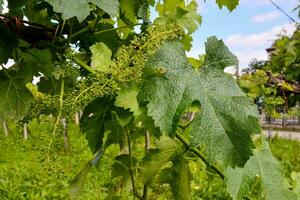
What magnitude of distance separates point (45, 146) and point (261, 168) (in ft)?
1.64

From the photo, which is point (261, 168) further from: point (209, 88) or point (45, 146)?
point (45, 146)

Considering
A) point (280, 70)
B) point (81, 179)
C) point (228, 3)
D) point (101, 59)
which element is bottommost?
point (81, 179)

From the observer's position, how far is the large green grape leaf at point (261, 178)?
1.05 meters

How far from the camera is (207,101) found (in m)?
0.86

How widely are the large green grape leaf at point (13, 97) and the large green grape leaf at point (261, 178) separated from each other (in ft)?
1.47

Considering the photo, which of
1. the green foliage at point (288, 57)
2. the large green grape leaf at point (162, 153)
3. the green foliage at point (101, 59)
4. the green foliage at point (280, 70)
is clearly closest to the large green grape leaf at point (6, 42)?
the green foliage at point (101, 59)

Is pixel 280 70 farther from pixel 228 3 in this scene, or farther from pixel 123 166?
pixel 228 3

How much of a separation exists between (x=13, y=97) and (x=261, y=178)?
57 centimetres

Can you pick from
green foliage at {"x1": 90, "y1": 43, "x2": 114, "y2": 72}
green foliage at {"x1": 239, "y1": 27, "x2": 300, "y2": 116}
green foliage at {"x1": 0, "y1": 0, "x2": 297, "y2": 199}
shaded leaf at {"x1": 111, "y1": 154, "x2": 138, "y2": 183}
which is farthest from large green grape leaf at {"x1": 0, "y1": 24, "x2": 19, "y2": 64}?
green foliage at {"x1": 239, "y1": 27, "x2": 300, "y2": 116}

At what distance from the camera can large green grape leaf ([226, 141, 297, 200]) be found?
1050mm

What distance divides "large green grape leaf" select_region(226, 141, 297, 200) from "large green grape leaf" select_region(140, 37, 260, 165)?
219mm

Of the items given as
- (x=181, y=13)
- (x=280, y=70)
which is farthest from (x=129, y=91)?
(x=280, y=70)

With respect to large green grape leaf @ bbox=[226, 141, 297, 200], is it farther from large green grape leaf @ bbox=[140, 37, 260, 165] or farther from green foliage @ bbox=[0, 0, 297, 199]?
large green grape leaf @ bbox=[140, 37, 260, 165]

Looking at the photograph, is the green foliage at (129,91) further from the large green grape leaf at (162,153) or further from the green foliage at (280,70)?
the green foliage at (280,70)
